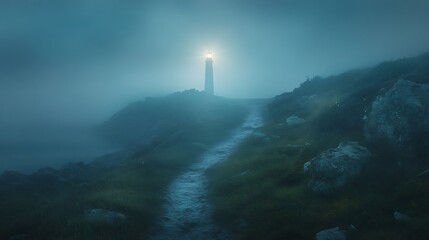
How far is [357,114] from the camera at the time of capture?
34.0 meters

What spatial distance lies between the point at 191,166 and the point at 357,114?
19072 millimetres

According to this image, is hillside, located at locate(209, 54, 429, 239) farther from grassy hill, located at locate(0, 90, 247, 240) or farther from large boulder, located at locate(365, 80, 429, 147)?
grassy hill, located at locate(0, 90, 247, 240)

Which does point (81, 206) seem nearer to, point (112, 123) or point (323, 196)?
point (323, 196)

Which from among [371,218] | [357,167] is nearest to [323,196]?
[357,167]

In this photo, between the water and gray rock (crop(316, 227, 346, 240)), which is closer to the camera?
gray rock (crop(316, 227, 346, 240))

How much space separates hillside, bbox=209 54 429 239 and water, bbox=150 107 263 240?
1072 mm

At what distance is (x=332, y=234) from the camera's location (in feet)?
61.0

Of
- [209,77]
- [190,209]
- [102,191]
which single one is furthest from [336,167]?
[209,77]

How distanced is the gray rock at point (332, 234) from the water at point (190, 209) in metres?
5.65

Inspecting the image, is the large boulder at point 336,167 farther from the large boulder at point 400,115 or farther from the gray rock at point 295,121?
the gray rock at point 295,121

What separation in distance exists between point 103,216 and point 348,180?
51.8ft

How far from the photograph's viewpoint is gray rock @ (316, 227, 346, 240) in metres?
18.3

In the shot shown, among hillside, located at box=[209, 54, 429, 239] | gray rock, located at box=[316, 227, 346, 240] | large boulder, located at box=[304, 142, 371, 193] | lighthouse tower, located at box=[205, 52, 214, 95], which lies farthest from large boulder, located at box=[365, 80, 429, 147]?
lighthouse tower, located at box=[205, 52, 214, 95]

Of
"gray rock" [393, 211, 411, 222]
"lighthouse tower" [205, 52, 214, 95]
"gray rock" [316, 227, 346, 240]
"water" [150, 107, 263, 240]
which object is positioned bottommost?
"water" [150, 107, 263, 240]
